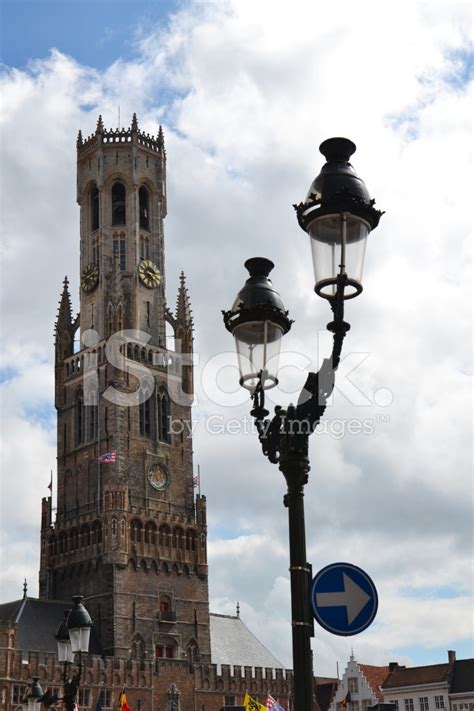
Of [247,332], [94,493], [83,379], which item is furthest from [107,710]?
[247,332]

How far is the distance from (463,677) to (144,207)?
4981 centimetres

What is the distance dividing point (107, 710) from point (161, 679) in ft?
18.8

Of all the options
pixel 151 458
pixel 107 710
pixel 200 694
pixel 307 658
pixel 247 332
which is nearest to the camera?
pixel 307 658

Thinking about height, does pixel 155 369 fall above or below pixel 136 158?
below

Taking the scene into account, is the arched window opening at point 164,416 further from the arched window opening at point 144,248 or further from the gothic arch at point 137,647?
the gothic arch at point 137,647

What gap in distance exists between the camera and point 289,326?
12836 millimetres

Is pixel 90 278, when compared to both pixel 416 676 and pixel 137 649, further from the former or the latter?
pixel 416 676

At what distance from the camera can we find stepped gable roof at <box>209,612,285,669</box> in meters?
87.1

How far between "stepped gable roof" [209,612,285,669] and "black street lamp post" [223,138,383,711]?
3005 inches

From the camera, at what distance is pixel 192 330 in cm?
9144

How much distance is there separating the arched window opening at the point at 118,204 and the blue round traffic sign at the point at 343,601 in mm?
82212

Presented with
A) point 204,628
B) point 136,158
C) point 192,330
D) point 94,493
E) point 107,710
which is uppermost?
point 136,158

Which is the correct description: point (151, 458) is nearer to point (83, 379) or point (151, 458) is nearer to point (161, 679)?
point (83, 379)

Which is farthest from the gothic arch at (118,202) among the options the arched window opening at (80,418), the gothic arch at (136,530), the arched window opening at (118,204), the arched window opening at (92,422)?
the gothic arch at (136,530)
